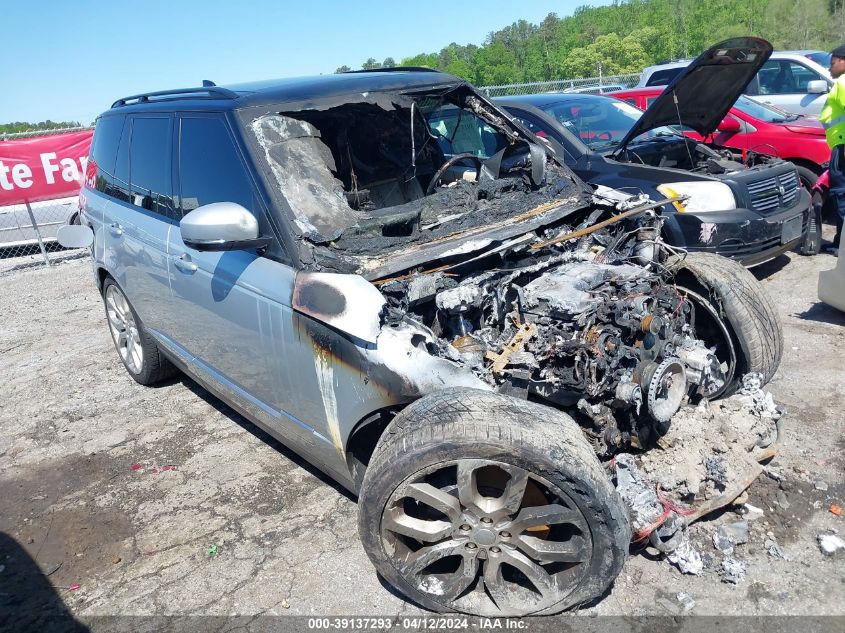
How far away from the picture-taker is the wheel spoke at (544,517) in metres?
2.35

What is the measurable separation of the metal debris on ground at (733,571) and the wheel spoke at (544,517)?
80cm

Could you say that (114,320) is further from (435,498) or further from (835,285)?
(835,285)

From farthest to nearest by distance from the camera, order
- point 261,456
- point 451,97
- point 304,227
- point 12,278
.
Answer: point 12,278
point 451,97
point 261,456
point 304,227

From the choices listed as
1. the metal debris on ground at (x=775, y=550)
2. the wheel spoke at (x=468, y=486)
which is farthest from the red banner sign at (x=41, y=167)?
the metal debris on ground at (x=775, y=550)

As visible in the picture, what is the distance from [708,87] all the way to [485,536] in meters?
5.08

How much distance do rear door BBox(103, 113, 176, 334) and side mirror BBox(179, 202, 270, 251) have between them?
3.27 ft

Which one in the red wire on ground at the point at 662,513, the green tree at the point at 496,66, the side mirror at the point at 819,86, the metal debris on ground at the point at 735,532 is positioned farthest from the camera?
the green tree at the point at 496,66

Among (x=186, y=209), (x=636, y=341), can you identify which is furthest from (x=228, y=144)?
(x=636, y=341)

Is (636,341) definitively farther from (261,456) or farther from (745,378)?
(261,456)

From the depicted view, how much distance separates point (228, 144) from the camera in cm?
335

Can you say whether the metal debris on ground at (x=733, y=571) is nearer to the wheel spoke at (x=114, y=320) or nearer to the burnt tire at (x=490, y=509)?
the burnt tire at (x=490, y=509)

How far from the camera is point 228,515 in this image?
11.4 ft

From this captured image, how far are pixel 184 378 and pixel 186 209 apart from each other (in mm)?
2104

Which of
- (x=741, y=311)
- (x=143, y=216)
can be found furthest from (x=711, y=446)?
(x=143, y=216)
